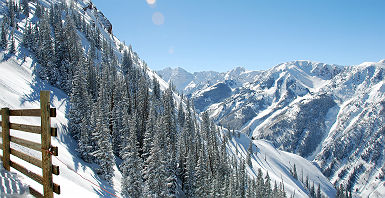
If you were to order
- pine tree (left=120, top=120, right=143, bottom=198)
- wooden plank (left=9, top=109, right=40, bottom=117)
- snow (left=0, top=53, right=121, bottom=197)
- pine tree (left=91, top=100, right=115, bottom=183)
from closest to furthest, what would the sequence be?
wooden plank (left=9, top=109, right=40, bottom=117)
snow (left=0, top=53, right=121, bottom=197)
pine tree (left=120, top=120, right=143, bottom=198)
pine tree (left=91, top=100, right=115, bottom=183)

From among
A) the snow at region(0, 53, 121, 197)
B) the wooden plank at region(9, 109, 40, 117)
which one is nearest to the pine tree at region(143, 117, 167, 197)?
the snow at region(0, 53, 121, 197)

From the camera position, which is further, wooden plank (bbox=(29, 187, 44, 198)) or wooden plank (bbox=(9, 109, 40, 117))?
wooden plank (bbox=(29, 187, 44, 198))

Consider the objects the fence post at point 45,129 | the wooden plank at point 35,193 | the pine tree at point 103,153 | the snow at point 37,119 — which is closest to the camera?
the fence post at point 45,129

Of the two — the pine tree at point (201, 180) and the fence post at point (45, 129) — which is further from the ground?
the fence post at point (45, 129)

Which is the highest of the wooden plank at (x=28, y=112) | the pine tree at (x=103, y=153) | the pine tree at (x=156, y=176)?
the wooden plank at (x=28, y=112)

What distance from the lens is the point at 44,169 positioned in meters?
6.89

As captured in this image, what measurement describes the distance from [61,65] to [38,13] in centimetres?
5798

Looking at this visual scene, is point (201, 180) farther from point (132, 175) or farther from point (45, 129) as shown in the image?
point (45, 129)

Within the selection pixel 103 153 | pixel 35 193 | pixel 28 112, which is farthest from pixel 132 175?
pixel 28 112

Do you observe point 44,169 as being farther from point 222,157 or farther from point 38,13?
point 38,13

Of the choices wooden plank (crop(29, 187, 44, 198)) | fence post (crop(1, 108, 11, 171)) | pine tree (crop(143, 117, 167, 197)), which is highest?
fence post (crop(1, 108, 11, 171))

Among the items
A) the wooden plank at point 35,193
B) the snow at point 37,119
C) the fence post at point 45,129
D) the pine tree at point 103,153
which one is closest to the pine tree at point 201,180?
the snow at point 37,119

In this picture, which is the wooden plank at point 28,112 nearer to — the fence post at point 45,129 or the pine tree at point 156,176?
the fence post at point 45,129

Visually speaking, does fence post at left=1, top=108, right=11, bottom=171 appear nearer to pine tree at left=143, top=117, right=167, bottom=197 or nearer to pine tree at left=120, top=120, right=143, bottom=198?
pine tree at left=120, top=120, right=143, bottom=198
